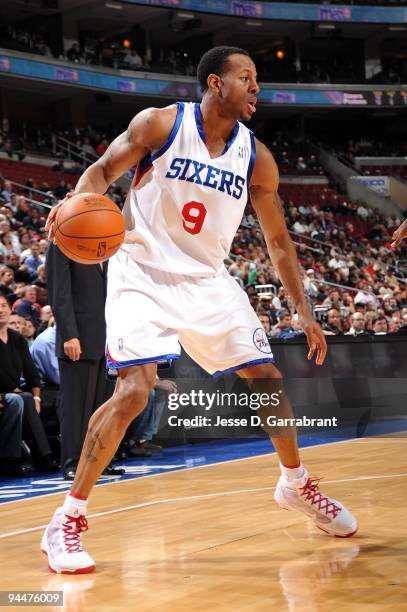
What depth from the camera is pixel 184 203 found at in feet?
11.3

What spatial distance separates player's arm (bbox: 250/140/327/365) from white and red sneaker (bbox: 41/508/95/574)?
1.21m

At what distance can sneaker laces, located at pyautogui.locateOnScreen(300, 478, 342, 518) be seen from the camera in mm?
3486

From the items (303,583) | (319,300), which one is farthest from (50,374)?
(319,300)

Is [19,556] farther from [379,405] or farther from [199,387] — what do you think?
[379,405]

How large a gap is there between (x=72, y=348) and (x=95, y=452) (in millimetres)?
2404

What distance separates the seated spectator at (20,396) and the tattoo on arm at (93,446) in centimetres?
293

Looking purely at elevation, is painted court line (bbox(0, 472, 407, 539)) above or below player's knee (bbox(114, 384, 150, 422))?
below

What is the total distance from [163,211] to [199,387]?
4238mm

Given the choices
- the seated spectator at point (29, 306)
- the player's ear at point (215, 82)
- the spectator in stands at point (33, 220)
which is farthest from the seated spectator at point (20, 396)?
the spectator in stands at point (33, 220)

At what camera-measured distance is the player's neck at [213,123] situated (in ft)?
11.6

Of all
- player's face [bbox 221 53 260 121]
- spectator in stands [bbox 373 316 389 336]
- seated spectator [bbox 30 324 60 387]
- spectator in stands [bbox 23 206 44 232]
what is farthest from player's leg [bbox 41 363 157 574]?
spectator in stands [bbox 23 206 44 232]

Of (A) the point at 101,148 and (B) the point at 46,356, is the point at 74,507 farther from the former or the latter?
(A) the point at 101,148

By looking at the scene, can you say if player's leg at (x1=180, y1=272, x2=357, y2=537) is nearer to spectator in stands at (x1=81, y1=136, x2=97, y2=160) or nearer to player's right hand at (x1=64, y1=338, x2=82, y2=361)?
player's right hand at (x1=64, y1=338, x2=82, y2=361)

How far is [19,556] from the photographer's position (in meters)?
3.34
